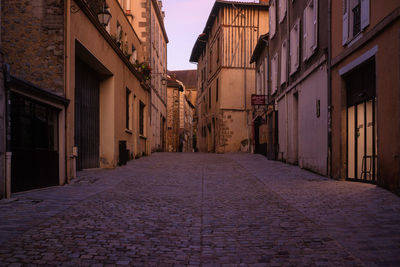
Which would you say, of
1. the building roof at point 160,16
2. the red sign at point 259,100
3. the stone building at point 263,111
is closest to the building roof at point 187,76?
the building roof at point 160,16

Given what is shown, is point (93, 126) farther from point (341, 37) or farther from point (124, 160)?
point (341, 37)

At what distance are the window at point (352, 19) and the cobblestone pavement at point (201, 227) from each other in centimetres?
373

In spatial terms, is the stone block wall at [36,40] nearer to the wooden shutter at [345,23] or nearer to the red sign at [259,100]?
the wooden shutter at [345,23]

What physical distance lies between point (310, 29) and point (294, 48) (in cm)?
205

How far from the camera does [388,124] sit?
300 inches

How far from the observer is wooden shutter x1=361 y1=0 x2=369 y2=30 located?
339 inches

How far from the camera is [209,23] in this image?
31.7 metres

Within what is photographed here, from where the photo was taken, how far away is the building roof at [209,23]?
27280mm

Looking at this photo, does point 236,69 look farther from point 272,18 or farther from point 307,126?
point 307,126

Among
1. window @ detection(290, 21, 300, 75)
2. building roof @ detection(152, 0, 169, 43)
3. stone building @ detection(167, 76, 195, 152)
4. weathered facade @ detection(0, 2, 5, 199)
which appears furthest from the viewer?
stone building @ detection(167, 76, 195, 152)

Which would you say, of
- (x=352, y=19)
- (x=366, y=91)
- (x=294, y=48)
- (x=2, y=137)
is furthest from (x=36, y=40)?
(x=294, y=48)

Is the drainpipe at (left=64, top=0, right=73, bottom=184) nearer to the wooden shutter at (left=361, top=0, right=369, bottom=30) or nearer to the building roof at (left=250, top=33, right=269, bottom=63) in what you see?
the wooden shutter at (left=361, top=0, right=369, bottom=30)

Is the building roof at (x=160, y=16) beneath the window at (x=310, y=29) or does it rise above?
above

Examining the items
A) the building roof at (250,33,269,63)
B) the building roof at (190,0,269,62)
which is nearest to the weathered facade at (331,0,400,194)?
the building roof at (250,33,269,63)
